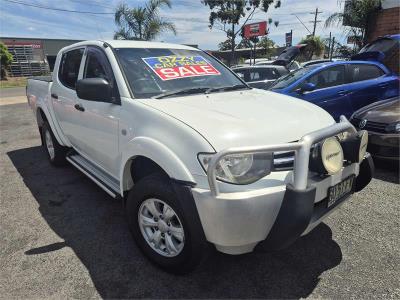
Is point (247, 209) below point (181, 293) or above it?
above

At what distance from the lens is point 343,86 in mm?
6395

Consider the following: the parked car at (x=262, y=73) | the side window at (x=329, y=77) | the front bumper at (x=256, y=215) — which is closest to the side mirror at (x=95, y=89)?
the front bumper at (x=256, y=215)

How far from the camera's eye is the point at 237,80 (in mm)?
3854

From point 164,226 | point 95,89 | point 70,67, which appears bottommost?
point 164,226

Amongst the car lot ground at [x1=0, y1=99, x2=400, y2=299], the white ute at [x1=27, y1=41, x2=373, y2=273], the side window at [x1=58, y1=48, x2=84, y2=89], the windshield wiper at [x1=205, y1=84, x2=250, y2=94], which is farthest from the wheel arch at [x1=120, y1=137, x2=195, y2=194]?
the side window at [x1=58, y1=48, x2=84, y2=89]

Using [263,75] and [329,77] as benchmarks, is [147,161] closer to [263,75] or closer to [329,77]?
[329,77]

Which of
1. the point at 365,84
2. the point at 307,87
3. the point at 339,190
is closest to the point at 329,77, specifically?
the point at 365,84

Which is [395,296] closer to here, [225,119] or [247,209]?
[247,209]

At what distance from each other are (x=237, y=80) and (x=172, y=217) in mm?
1971

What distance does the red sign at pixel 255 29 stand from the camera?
1178 inches

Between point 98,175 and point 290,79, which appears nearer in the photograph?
point 98,175

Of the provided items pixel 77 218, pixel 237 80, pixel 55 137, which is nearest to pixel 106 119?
pixel 77 218

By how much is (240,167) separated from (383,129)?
10.5 feet

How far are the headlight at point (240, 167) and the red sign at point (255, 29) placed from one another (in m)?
29.4
